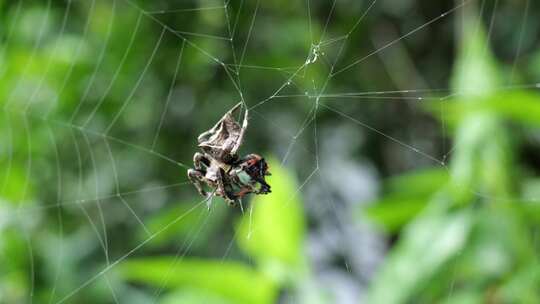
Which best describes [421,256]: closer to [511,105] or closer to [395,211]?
[395,211]

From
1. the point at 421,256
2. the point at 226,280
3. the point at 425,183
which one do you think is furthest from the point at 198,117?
the point at 421,256

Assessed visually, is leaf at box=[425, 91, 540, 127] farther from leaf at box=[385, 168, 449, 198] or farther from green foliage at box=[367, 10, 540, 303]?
leaf at box=[385, 168, 449, 198]

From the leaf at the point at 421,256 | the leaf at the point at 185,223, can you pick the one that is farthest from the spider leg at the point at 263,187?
the leaf at the point at 185,223

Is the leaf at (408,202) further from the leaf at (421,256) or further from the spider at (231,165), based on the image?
the spider at (231,165)

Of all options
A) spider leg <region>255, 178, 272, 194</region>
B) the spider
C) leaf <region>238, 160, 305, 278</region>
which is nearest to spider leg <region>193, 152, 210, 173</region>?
the spider

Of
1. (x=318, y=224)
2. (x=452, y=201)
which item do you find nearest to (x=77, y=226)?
(x=318, y=224)

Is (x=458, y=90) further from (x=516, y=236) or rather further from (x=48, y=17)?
(x=48, y=17)
